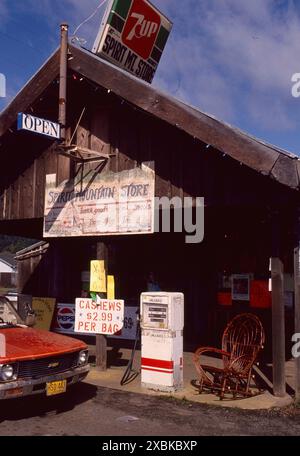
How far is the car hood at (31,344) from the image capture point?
20.6ft

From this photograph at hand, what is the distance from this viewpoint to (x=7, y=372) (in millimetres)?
6062

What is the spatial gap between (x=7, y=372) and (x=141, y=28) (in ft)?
27.5

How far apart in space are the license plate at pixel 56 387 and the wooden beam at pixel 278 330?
3649 mm

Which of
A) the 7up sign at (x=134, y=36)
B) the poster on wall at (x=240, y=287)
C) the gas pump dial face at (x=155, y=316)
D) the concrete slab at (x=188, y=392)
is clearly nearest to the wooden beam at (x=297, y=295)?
the concrete slab at (x=188, y=392)

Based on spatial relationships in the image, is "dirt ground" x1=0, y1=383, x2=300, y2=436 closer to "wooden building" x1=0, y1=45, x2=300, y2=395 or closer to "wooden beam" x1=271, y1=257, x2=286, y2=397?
"wooden beam" x1=271, y1=257, x2=286, y2=397

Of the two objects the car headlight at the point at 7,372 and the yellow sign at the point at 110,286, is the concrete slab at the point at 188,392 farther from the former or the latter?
the car headlight at the point at 7,372

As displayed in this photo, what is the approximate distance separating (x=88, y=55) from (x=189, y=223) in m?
4.02

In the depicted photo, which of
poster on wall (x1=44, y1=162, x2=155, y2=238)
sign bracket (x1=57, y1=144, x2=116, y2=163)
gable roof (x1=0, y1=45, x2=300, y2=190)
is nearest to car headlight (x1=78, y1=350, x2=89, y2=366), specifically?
poster on wall (x1=44, y1=162, x2=155, y2=238)

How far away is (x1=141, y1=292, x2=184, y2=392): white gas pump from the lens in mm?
8180

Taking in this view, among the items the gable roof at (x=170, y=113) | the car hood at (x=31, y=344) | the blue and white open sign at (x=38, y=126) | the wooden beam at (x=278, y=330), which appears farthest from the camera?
the blue and white open sign at (x=38, y=126)

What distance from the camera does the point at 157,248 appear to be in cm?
1444

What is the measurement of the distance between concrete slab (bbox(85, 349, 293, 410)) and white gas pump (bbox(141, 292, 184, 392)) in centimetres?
20

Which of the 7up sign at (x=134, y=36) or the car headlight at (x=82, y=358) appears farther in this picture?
the 7up sign at (x=134, y=36)

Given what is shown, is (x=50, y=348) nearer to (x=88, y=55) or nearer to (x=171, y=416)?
(x=171, y=416)
